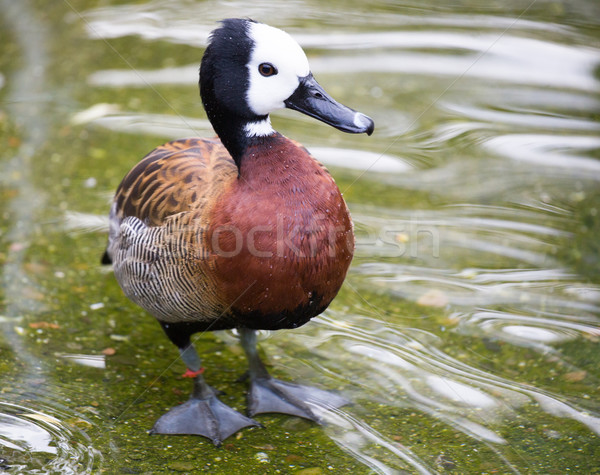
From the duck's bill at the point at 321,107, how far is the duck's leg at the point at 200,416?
3.91 feet

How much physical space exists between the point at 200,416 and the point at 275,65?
153 cm

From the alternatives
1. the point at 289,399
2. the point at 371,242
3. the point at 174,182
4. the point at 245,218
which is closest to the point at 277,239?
the point at 245,218

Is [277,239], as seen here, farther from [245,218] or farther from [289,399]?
[289,399]

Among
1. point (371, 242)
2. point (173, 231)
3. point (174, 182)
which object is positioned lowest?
point (371, 242)

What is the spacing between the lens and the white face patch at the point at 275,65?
2789 millimetres

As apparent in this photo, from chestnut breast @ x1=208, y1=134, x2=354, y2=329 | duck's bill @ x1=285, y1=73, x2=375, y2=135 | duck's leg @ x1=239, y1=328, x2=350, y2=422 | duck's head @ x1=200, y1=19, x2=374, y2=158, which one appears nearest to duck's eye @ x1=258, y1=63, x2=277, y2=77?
duck's head @ x1=200, y1=19, x2=374, y2=158

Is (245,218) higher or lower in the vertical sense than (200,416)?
higher

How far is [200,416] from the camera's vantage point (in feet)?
10.4

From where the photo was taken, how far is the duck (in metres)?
2.78

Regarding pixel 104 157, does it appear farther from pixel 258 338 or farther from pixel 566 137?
pixel 566 137

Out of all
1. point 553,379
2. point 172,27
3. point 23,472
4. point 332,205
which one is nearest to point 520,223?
point 553,379

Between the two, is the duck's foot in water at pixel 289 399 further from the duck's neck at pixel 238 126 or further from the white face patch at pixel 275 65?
the white face patch at pixel 275 65

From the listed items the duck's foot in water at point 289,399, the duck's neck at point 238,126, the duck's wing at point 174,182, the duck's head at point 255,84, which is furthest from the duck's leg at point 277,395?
the duck's head at point 255,84

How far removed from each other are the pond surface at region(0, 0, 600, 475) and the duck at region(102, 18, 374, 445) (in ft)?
1.52
